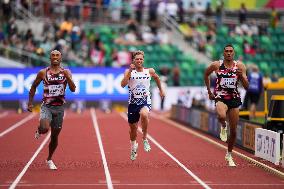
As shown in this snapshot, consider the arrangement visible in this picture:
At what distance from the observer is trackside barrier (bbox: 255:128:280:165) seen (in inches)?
605

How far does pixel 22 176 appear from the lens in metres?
Result: 13.6

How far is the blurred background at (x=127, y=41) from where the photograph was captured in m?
36.3

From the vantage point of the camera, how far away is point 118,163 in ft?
52.3

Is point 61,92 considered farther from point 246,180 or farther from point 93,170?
point 246,180

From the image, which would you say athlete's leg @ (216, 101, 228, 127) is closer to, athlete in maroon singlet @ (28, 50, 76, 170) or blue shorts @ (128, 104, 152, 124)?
blue shorts @ (128, 104, 152, 124)

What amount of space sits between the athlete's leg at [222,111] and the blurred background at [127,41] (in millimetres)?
17591

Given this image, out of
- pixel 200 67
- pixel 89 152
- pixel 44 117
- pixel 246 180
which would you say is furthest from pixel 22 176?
pixel 200 67

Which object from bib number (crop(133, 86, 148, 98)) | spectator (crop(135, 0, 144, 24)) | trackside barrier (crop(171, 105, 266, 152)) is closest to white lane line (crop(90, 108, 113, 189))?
bib number (crop(133, 86, 148, 98))

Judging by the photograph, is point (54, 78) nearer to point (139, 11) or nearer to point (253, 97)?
point (253, 97)

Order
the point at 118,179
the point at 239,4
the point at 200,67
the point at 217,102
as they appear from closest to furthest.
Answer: the point at 118,179
the point at 217,102
the point at 200,67
the point at 239,4

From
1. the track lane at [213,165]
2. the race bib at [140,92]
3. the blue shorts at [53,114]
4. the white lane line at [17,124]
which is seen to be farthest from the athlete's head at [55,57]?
the white lane line at [17,124]

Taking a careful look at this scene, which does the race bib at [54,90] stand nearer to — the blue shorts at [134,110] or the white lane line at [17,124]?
the blue shorts at [134,110]

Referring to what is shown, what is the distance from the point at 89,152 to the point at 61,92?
Result: 12.3 ft

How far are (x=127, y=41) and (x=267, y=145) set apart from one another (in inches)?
955
